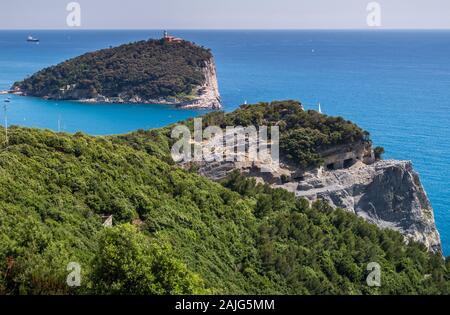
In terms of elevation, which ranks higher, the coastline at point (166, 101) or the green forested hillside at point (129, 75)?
the green forested hillside at point (129, 75)

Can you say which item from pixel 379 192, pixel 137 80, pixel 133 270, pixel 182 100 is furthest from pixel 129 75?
pixel 133 270

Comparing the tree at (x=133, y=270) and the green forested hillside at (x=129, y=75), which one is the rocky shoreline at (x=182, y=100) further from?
the tree at (x=133, y=270)

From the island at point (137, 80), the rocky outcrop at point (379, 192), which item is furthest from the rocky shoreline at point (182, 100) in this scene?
the rocky outcrop at point (379, 192)

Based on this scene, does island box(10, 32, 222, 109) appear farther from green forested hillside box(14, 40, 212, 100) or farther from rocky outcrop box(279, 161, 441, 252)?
rocky outcrop box(279, 161, 441, 252)

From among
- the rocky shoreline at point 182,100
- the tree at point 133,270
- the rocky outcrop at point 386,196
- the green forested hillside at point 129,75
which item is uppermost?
the green forested hillside at point 129,75

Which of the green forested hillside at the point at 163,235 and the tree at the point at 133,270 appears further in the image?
the green forested hillside at the point at 163,235

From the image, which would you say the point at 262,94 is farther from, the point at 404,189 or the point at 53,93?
the point at 404,189

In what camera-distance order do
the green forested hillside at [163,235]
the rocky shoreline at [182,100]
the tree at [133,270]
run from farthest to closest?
the rocky shoreline at [182,100]
the green forested hillside at [163,235]
the tree at [133,270]

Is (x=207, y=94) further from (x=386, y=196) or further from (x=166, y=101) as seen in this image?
(x=386, y=196)
